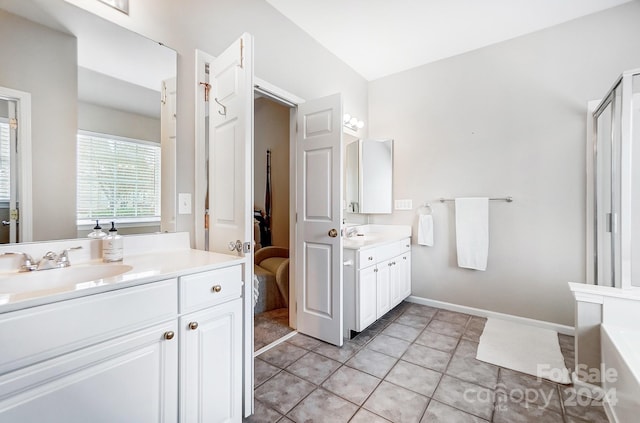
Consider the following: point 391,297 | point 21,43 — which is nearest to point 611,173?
point 391,297

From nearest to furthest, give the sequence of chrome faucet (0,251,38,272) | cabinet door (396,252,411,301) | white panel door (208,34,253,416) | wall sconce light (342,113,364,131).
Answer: chrome faucet (0,251,38,272), white panel door (208,34,253,416), cabinet door (396,252,411,301), wall sconce light (342,113,364,131)

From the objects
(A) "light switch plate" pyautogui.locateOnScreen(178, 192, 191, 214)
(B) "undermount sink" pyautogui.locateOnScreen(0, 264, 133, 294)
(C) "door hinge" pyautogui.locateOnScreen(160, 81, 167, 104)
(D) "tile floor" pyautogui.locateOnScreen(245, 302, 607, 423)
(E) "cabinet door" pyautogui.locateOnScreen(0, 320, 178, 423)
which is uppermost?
(C) "door hinge" pyautogui.locateOnScreen(160, 81, 167, 104)

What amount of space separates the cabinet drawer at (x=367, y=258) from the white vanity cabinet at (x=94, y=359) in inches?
59.6

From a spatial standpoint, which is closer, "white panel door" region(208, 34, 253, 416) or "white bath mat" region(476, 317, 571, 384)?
"white panel door" region(208, 34, 253, 416)

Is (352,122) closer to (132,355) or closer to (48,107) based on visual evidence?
(48,107)

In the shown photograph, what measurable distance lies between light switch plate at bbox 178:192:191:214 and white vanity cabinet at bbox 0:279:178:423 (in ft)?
2.36

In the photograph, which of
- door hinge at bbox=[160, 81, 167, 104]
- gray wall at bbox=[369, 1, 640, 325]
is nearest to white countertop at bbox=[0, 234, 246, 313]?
door hinge at bbox=[160, 81, 167, 104]

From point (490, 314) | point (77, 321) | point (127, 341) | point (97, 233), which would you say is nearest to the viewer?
point (77, 321)

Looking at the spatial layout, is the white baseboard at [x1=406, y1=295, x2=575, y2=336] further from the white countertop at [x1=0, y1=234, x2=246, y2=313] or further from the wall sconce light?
the white countertop at [x1=0, y1=234, x2=246, y2=313]

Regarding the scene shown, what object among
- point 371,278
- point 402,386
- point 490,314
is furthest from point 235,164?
point 490,314

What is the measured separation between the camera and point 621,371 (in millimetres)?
1303

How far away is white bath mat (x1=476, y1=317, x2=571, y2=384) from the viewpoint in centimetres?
193

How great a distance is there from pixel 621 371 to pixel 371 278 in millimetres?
1510

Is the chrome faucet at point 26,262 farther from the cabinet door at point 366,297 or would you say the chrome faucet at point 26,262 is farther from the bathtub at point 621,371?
the bathtub at point 621,371
